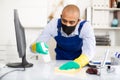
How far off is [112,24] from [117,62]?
187 cm

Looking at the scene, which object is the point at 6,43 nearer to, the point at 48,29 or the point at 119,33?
the point at 48,29

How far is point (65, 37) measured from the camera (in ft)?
6.47

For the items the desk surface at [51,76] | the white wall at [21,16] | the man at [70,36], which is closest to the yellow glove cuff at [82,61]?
the man at [70,36]

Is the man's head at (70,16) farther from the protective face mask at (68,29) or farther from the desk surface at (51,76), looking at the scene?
the desk surface at (51,76)

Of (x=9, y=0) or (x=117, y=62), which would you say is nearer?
(x=117, y=62)

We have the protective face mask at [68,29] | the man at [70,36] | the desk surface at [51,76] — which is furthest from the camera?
the protective face mask at [68,29]

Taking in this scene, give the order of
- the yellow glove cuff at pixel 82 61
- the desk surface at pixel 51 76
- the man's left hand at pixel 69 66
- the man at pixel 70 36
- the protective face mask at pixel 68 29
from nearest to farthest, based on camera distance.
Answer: the desk surface at pixel 51 76, the man's left hand at pixel 69 66, the yellow glove cuff at pixel 82 61, the man at pixel 70 36, the protective face mask at pixel 68 29

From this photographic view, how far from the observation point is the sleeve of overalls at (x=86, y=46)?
1543mm

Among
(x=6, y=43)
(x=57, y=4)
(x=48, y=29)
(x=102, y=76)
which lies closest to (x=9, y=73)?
(x=102, y=76)

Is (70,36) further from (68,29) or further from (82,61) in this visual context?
(82,61)

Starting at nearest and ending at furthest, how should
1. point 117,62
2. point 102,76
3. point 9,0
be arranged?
point 102,76
point 117,62
point 9,0

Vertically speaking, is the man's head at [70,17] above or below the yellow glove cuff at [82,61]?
above

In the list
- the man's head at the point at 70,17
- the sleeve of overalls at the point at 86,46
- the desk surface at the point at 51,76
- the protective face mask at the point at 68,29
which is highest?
the man's head at the point at 70,17

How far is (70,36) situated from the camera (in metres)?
1.97
